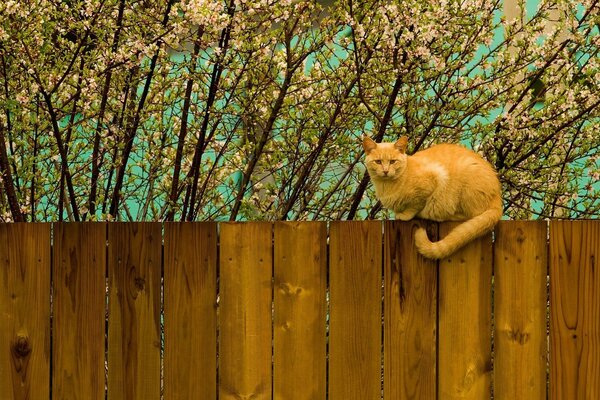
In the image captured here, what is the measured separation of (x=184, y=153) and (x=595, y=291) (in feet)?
10.7

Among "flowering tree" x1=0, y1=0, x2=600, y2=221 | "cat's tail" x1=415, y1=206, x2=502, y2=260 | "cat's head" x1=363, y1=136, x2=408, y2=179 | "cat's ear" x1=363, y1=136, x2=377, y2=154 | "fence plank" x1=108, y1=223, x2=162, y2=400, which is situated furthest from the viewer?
"flowering tree" x1=0, y1=0, x2=600, y2=221

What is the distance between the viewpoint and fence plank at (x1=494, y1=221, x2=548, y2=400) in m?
2.94

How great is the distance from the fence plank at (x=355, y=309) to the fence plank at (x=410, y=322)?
0.14 ft

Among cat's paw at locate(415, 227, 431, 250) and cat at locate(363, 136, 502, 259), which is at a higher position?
cat at locate(363, 136, 502, 259)

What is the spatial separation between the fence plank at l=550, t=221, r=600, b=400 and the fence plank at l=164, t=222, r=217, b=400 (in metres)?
1.28

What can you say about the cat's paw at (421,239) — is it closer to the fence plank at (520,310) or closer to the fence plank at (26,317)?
the fence plank at (520,310)

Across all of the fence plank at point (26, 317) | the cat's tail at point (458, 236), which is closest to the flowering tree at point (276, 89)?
the fence plank at point (26, 317)

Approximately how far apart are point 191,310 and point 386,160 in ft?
3.52

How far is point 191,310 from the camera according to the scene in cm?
311

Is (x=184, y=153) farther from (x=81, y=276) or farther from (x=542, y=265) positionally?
(x=542, y=265)

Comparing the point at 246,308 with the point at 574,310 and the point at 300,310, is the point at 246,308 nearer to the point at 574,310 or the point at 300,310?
the point at 300,310

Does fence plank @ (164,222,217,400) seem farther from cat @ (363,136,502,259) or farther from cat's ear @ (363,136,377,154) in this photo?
cat's ear @ (363,136,377,154)

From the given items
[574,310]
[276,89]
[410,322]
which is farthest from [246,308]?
[276,89]

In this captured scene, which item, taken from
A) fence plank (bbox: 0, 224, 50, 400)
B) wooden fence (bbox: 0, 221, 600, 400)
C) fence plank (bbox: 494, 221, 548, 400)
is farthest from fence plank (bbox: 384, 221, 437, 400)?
fence plank (bbox: 0, 224, 50, 400)
